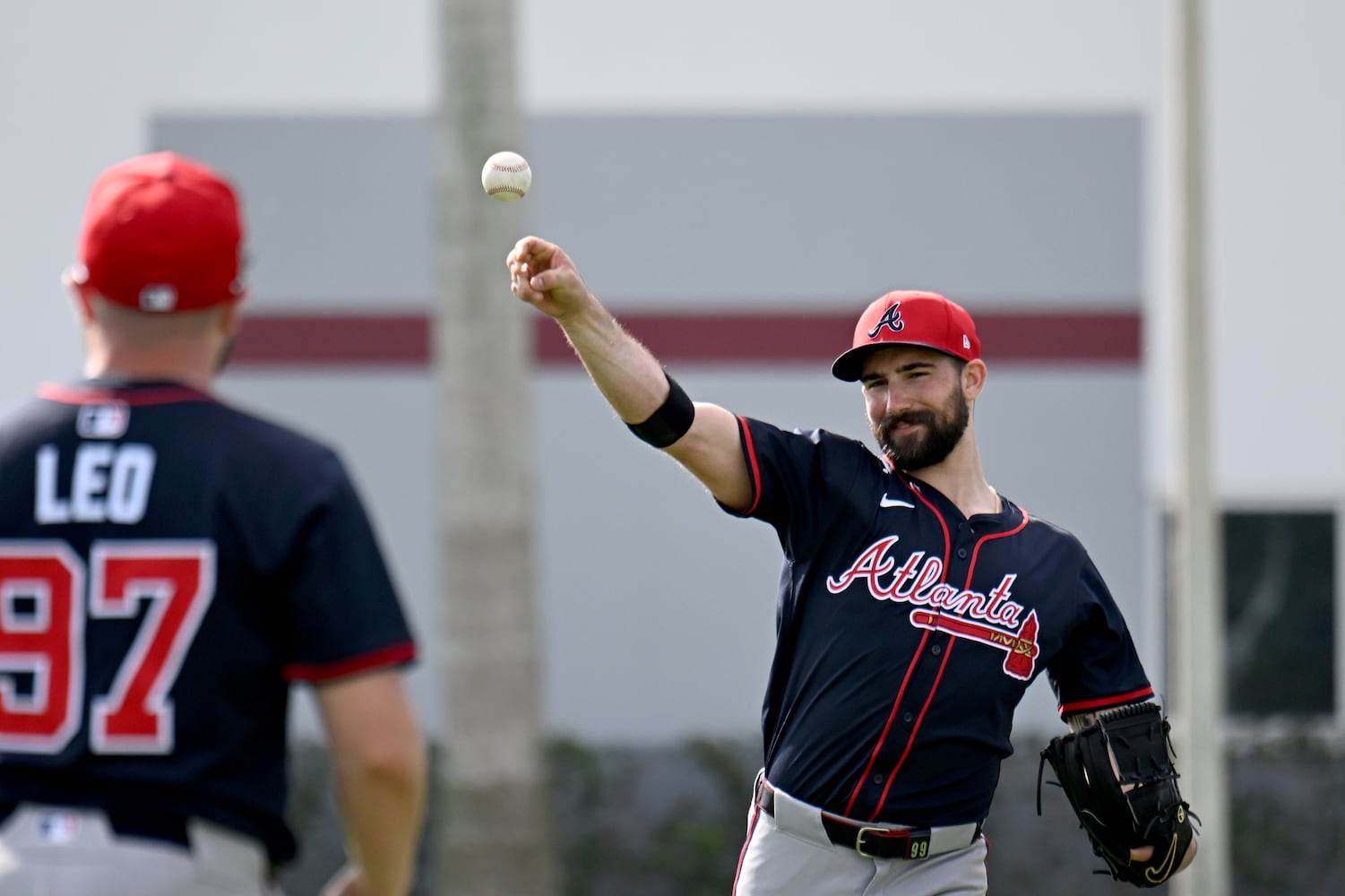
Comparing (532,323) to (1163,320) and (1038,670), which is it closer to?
(1163,320)

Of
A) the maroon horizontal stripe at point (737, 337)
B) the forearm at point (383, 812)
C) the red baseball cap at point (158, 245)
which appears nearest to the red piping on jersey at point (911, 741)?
the forearm at point (383, 812)

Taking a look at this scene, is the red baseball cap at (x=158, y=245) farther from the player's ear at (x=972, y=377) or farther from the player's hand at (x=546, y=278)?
the player's ear at (x=972, y=377)

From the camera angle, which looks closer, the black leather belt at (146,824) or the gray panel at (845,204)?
the black leather belt at (146,824)

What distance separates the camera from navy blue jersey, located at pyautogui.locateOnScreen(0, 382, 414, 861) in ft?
7.29

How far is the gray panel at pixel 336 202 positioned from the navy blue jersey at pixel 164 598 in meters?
7.63

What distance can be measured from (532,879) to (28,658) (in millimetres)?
6204

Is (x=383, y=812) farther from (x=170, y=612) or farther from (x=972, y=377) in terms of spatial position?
(x=972, y=377)

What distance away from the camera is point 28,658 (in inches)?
88.3

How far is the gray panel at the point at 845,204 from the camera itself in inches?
389

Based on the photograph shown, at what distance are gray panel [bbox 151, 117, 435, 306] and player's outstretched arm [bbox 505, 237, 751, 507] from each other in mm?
6321

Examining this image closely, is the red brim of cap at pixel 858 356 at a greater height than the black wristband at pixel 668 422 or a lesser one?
greater

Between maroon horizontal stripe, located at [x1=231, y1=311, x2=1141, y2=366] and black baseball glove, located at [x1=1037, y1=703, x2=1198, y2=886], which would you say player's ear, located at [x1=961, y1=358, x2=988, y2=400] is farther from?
maroon horizontal stripe, located at [x1=231, y1=311, x2=1141, y2=366]

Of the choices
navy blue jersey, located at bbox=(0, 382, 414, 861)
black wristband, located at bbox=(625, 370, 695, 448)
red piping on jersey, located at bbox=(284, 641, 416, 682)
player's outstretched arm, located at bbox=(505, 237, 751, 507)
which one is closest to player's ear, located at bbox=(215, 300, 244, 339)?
navy blue jersey, located at bbox=(0, 382, 414, 861)

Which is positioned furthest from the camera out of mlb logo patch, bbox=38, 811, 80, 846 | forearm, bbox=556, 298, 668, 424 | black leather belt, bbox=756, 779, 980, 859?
black leather belt, bbox=756, 779, 980, 859
